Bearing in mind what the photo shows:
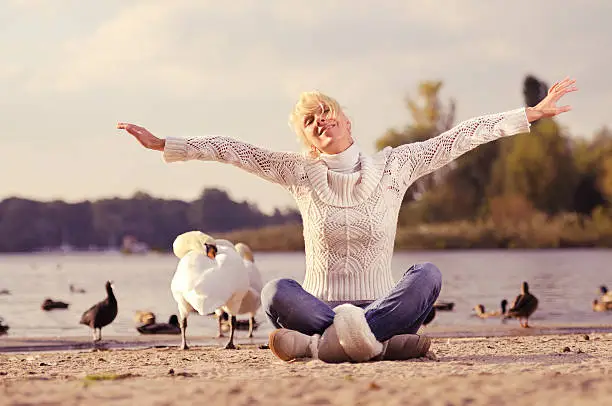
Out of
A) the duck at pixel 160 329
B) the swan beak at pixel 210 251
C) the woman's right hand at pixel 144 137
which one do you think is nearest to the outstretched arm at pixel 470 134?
the woman's right hand at pixel 144 137

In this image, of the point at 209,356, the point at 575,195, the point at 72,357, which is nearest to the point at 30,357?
the point at 72,357

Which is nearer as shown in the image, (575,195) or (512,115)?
(512,115)

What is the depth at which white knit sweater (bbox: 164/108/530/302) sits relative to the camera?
589 centimetres

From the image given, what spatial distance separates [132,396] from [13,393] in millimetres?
602

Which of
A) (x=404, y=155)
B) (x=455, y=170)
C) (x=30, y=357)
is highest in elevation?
(x=455, y=170)

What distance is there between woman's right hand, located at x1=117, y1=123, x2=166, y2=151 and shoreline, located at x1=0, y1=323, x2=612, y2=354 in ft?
12.9

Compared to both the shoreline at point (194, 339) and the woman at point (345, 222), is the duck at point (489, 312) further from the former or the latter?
the woman at point (345, 222)

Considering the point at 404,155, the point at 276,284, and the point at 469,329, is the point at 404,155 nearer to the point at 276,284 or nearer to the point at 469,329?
the point at 276,284

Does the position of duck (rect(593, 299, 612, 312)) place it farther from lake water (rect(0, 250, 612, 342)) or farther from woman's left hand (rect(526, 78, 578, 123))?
woman's left hand (rect(526, 78, 578, 123))

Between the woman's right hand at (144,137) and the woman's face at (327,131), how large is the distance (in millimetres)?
844

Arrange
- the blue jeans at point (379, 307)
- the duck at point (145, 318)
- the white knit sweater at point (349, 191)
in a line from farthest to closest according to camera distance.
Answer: the duck at point (145, 318)
the white knit sweater at point (349, 191)
the blue jeans at point (379, 307)

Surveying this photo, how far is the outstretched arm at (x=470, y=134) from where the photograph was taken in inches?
239

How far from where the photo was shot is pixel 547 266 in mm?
32312

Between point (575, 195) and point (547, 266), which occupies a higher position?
point (575, 195)
